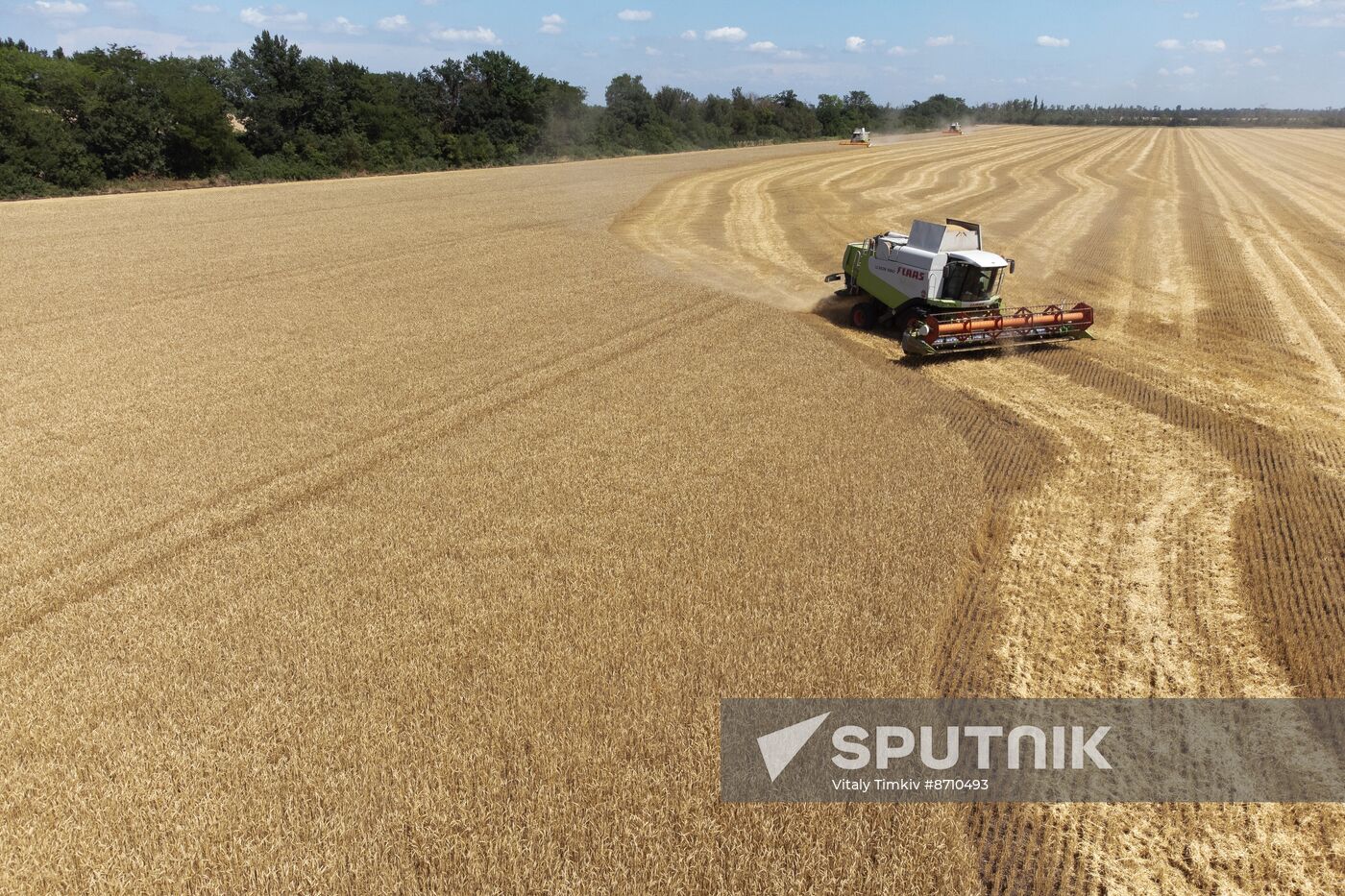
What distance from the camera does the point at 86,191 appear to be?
145 ft

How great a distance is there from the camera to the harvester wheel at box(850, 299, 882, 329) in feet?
58.4

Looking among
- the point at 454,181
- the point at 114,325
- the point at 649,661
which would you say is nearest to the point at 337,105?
the point at 454,181

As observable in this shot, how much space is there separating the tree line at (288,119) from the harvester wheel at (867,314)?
49351 mm

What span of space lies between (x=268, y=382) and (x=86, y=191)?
44.0 m

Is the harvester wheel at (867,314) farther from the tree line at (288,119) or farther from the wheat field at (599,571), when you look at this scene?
the tree line at (288,119)

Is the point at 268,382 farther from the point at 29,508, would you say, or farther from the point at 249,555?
the point at 249,555

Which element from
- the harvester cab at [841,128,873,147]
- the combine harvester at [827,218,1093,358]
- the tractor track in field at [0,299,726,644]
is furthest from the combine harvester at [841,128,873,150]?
the tractor track in field at [0,299,726,644]

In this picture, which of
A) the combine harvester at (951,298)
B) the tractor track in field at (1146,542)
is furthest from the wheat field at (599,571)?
the combine harvester at (951,298)

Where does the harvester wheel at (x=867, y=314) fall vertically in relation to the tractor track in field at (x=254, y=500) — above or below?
above

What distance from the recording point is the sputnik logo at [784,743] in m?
5.77

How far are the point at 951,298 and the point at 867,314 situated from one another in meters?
2.06

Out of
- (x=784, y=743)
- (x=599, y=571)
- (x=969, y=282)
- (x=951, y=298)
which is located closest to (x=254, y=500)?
(x=599, y=571)

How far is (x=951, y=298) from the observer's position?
16422 millimetres

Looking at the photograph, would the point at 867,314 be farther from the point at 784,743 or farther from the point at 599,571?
the point at 784,743
